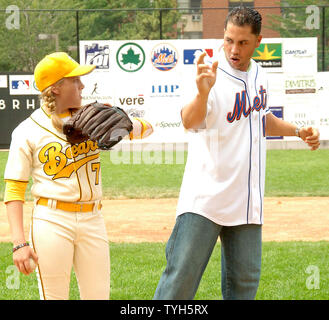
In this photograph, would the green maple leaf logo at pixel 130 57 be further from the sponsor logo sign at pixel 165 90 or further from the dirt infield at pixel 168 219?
the dirt infield at pixel 168 219

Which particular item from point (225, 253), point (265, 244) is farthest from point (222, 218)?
point (265, 244)

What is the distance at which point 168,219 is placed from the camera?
984 cm

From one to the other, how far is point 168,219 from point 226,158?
646 cm

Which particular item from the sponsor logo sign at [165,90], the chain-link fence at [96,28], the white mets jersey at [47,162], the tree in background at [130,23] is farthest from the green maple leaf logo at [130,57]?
the white mets jersey at [47,162]

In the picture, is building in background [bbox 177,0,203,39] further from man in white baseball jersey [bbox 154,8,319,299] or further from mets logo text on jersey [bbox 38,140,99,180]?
mets logo text on jersey [bbox 38,140,99,180]

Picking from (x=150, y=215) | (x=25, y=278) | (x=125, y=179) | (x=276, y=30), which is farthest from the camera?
(x=276, y=30)

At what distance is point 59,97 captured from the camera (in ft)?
11.6

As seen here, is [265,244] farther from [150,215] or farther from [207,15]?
[207,15]

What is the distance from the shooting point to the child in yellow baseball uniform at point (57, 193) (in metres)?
3.39

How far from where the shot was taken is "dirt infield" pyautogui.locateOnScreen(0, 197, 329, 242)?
8.63 metres

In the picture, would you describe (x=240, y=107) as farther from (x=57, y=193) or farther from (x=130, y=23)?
(x=130, y=23)

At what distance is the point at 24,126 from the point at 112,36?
35.7 m

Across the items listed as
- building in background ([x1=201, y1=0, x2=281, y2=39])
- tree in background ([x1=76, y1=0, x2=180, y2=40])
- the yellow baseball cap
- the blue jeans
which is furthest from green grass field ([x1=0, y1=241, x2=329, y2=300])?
tree in background ([x1=76, y1=0, x2=180, y2=40])

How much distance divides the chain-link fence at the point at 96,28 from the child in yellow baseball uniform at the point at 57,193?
28.5 meters
